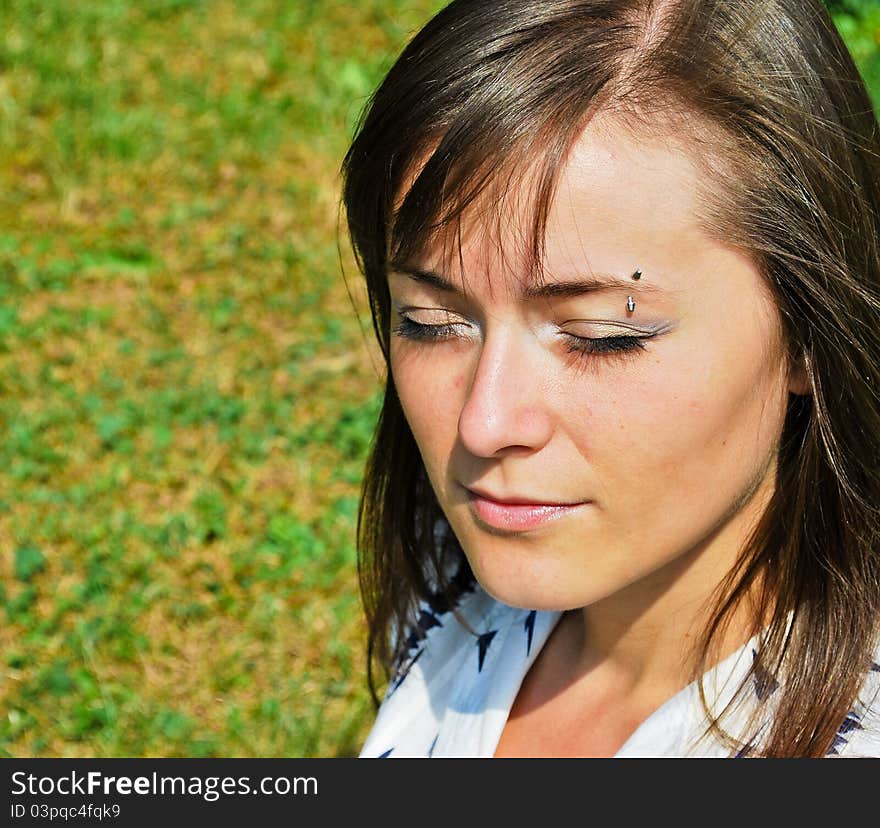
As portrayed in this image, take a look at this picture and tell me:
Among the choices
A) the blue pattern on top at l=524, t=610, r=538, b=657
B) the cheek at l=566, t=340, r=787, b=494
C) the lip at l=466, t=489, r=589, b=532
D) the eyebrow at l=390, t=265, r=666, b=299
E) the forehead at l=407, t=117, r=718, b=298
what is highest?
the forehead at l=407, t=117, r=718, b=298

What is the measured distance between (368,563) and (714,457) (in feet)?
4.09

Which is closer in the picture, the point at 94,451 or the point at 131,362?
the point at 94,451

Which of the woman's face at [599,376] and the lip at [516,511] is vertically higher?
the woman's face at [599,376]

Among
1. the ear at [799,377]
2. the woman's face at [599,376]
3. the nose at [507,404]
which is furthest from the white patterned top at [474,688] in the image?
the nose at [507,404]

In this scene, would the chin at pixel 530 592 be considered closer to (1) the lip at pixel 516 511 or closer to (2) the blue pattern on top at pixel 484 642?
(1) the lip at pixel 516 511

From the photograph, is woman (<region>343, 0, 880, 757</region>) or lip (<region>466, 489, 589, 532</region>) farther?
lip (<region>466, 489, 589, 532</region>)

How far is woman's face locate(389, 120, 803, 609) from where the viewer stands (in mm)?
1847

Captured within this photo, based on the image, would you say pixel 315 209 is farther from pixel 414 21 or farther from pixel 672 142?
pixel 672 142

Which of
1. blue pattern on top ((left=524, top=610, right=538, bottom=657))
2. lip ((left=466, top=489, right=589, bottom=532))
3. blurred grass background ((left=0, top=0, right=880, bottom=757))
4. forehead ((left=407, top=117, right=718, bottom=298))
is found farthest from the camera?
blurred grass background ((left=0, top=0, right=880, bottom=757))

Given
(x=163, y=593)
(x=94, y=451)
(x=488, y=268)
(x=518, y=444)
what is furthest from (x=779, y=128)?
(x=94, y=451)

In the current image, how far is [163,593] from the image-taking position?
13.4 feet

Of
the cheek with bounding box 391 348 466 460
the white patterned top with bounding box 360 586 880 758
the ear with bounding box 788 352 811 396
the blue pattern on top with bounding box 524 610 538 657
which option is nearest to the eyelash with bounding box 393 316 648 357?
the cheek with bounding box 391 348 466 460

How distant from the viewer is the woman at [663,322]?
1868 mm

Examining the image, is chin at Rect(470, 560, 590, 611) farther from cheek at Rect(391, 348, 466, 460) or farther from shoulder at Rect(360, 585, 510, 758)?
shoulder at Rect(360, 585, 510, 758)
